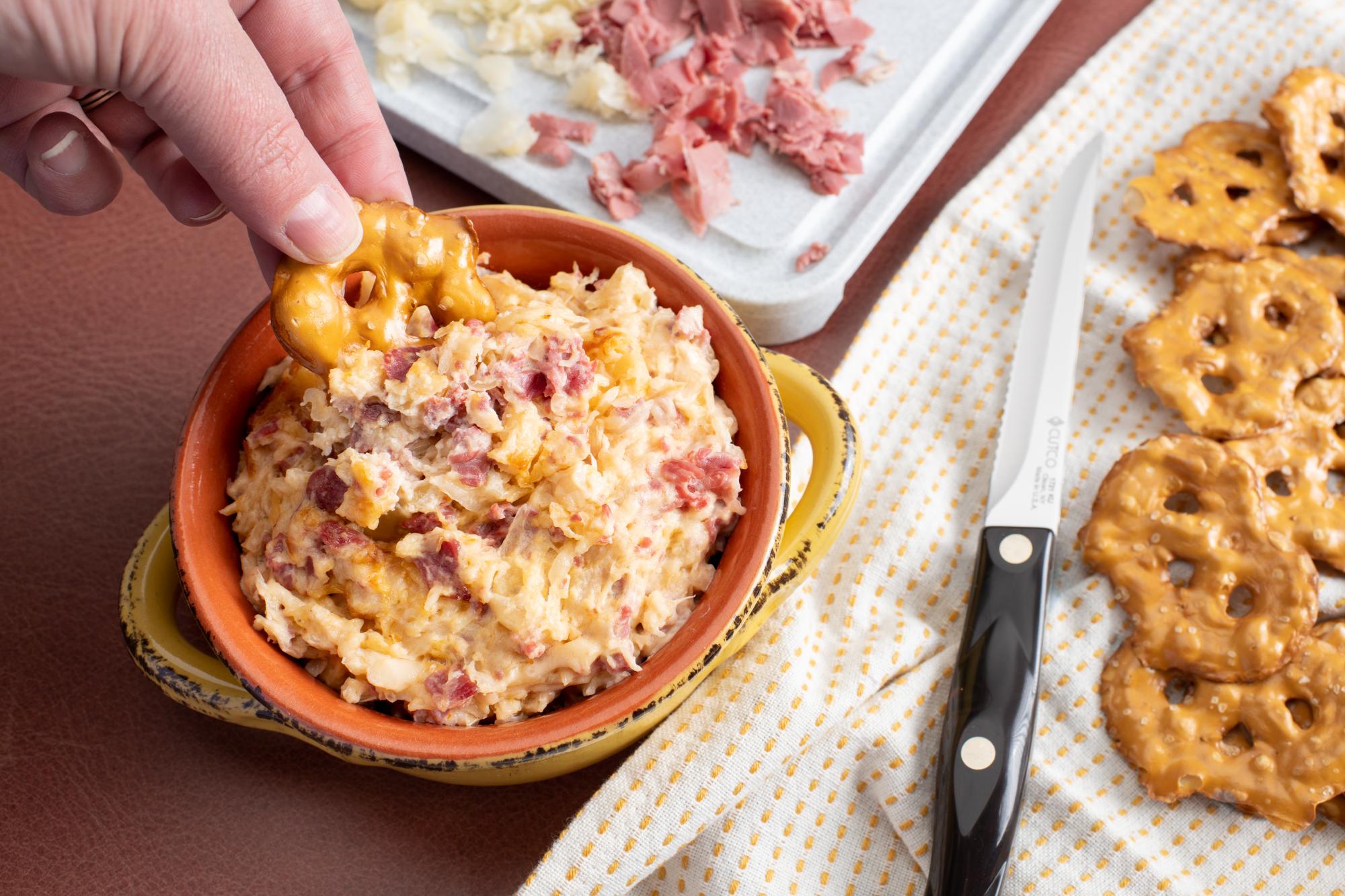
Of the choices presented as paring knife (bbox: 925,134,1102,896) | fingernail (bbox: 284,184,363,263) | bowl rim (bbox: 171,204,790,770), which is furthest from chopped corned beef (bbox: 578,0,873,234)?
fingernail (bbox: 284,184,363,263)

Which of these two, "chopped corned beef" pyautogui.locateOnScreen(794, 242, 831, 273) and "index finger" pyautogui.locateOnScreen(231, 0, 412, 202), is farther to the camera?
"chopped corned beef" pyautogui.locateOnScreen(794, 242, 831, 273)

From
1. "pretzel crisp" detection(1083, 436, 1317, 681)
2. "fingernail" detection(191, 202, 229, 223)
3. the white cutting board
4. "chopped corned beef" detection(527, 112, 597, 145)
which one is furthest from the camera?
"chopped corned beef" detection(527, 112, 597, 145)

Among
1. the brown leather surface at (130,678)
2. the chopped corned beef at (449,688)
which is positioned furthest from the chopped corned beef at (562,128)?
the chopped corned beef at (449,688)

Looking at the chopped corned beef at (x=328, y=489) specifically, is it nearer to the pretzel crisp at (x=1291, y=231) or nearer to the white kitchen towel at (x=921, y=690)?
the white kitchen towel at (x=921, y=690)

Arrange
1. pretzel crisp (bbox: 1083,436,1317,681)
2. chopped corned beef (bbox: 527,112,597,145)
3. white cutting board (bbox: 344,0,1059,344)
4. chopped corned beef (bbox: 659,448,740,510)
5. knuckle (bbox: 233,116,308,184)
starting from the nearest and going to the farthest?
1. knuckle (bbox: 233,116,308,184)
2. chopped corned beef (bbox: 659,448,740,510)
3. pretzel crisp (bbox: 1083,436,1317,681)
4. white cutting board (bbox: 344,0,1059,344)
5. chopped corned beef (bbox: 527,112,597,145)

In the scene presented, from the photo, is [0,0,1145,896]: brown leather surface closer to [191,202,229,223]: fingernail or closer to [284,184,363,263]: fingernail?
[191,202,229,223]: fingernail

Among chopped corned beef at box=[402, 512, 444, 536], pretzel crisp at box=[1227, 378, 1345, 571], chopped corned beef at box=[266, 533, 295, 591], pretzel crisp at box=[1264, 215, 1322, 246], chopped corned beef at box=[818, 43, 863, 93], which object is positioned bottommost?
pretzel crisp at box=[1227, 378, 1345, 571]

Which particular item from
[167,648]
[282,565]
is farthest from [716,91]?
[167,648]
